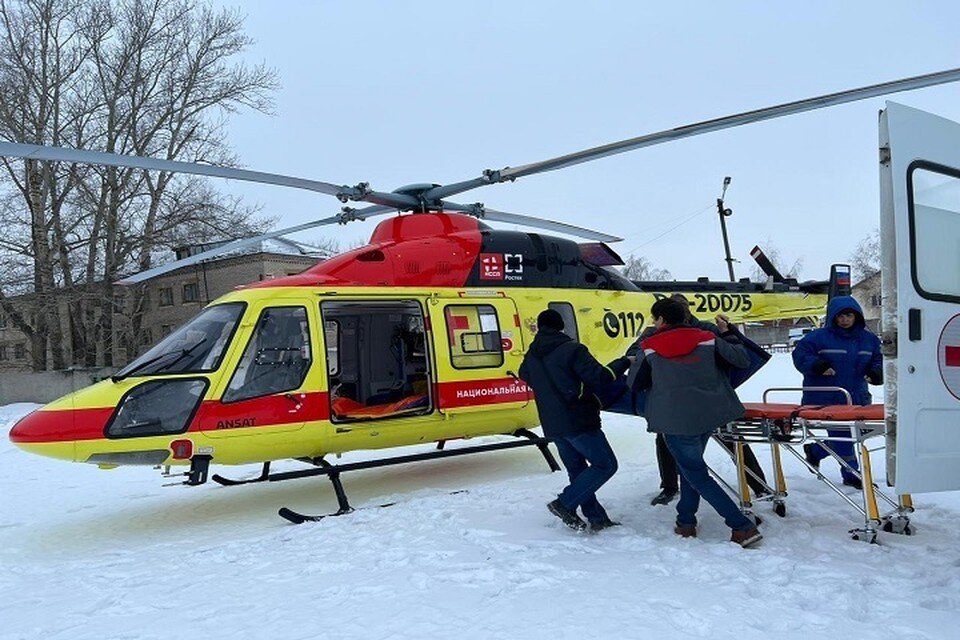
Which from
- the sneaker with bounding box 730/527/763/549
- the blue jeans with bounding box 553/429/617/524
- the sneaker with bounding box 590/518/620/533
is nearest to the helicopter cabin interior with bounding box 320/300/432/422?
the blue jeans with bounding box 553/429/617/524

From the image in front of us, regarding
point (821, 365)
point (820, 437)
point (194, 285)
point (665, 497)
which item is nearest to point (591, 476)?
point (665, 497)

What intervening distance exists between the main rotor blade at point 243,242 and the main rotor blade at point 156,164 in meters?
0.92

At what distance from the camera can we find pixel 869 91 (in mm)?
4574

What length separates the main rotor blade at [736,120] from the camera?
13.9 feet

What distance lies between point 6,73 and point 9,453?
1844 cm

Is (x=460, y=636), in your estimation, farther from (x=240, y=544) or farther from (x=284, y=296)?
(x=284, y=296)

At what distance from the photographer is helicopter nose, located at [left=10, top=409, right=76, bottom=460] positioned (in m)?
5.50

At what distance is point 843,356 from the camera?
569 cm

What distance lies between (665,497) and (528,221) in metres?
4.03

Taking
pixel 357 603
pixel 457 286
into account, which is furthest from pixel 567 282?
pixel 357 603

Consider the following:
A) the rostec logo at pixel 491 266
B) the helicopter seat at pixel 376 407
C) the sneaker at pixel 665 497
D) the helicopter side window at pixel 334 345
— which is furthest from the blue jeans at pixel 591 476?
the helicopter side window at pixel 334 345

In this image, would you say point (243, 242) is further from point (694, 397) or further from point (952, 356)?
point (952, 356)

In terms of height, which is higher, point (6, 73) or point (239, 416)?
point (6, 73)

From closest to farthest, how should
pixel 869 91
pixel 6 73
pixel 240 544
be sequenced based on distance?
1. pixel 869 91
2. pixel 240 544
3. pixel 6 73
